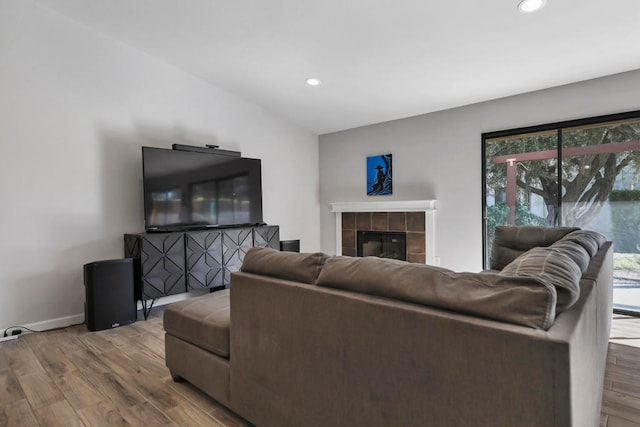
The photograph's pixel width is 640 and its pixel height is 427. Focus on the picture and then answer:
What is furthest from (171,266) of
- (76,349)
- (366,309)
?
(366,309)

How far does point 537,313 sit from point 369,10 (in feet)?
8.52

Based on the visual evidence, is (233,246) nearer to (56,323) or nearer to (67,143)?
(56,323)

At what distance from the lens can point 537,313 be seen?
2.92 feet

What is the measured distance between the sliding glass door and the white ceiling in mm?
556

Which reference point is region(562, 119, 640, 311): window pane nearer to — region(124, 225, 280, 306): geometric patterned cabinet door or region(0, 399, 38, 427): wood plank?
region(124, 225, 280, 306): geometric patterned cabinet door

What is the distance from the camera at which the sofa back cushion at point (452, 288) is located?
903 millimetres

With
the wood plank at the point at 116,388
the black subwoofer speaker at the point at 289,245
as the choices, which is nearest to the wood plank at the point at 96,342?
the wood plank at the point at 116,388

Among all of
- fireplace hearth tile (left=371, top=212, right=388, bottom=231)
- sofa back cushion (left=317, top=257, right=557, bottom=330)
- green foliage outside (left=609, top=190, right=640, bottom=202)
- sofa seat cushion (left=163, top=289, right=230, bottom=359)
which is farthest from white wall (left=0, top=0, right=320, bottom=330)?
green foliage outside (left=609, top=190, right=640, bottom=202)

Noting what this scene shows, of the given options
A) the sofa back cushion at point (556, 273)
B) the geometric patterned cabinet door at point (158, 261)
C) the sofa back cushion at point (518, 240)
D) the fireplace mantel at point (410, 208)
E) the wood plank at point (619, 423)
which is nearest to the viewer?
the sofa back cushion at point (556, 273)

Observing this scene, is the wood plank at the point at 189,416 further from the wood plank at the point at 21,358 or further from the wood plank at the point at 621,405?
the wood plank at the point at 621,405

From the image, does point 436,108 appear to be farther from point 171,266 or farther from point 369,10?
point 171,266

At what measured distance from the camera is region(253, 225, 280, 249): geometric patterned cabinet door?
4262 mm

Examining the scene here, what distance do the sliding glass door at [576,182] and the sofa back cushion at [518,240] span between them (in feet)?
3.41

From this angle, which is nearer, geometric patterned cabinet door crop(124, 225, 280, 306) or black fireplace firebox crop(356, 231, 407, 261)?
geometric patterned cabinet door crop(124, 225, 280, 306)
